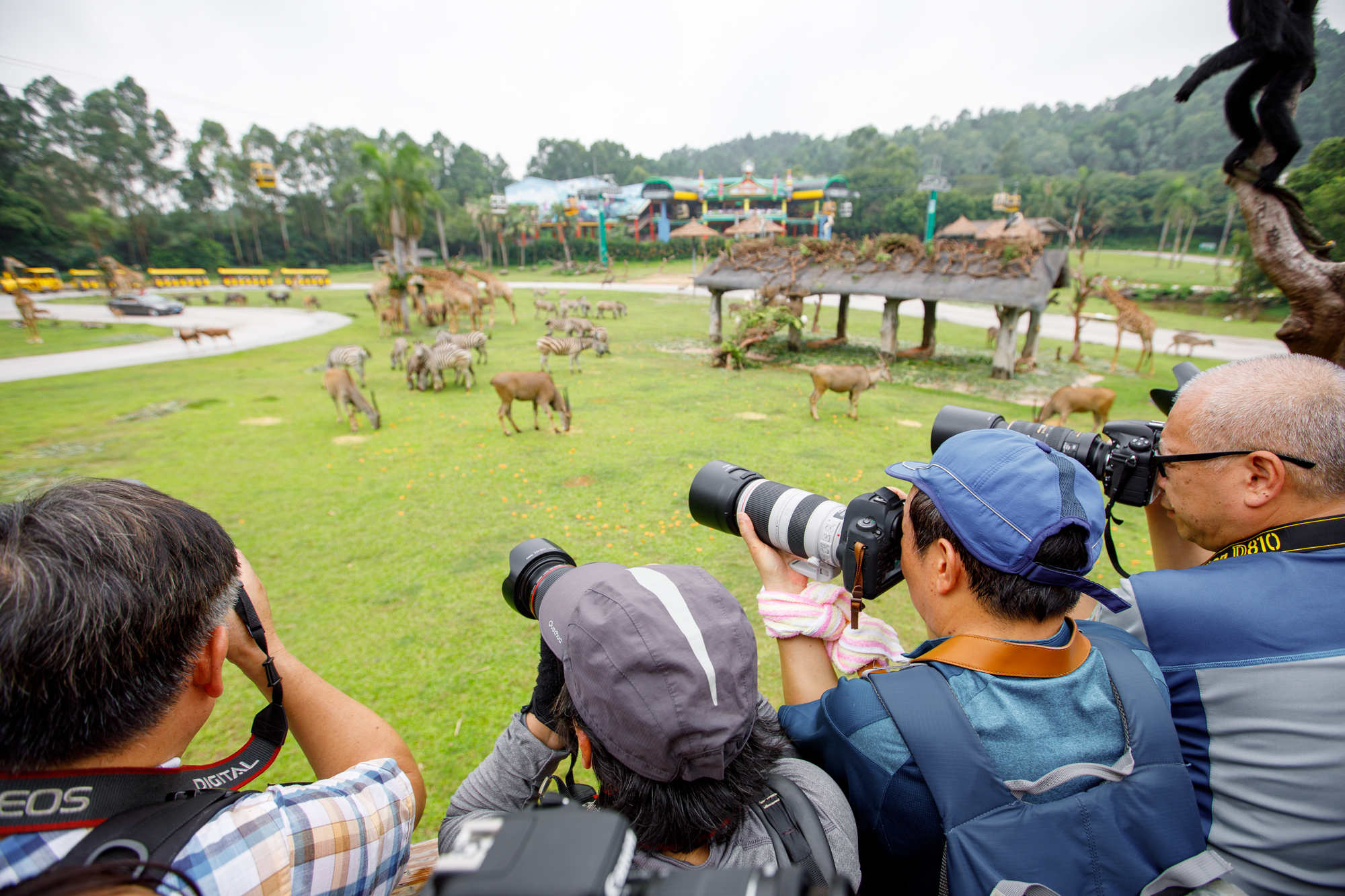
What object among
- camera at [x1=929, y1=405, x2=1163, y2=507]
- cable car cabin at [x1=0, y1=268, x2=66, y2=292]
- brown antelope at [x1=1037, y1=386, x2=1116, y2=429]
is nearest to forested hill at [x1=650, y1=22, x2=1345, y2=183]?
brown antelope at [x1=1037, y1=386, x2=1116, y2=429]

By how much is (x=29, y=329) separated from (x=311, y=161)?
46188 mm

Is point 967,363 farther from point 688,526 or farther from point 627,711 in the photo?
point 627,711

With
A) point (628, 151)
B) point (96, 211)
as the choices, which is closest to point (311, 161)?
point (96, 211)

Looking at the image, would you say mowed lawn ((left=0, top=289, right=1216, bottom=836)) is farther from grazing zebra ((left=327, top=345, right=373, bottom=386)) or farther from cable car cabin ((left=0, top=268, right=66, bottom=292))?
cable car cabin ((left=0, top=268, right=66, bottom=292))

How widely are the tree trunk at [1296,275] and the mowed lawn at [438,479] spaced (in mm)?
2578

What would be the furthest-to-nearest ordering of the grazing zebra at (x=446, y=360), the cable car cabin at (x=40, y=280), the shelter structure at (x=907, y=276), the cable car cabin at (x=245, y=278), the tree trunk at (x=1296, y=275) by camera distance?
the cable car cabin at (x=245, y=278) → the cable car cabin at (x=40, y=280) → the shelter structure at (x=907, y=276) → the grazing zebra at (x=446, y=360) → the tree trunk at (x=1296, y=275)

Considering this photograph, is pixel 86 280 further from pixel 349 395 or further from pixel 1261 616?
pixel 1261 616

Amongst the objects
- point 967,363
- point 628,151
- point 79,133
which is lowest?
point 967,363

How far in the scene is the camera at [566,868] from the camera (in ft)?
1.70

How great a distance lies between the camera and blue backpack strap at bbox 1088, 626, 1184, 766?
44.1 inches

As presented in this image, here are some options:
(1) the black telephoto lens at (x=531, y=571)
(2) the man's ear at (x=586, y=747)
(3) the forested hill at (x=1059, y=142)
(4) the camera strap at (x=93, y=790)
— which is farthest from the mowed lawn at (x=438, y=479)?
(3) the forested hill at (x=1059, y=142)

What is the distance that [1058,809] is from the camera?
1063mm

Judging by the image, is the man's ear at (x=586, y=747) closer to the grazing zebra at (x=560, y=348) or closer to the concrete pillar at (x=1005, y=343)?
the grazing zebra at (x=560, y=348)


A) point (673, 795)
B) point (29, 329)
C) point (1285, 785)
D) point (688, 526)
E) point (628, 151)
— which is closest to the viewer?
point (673, 795)
